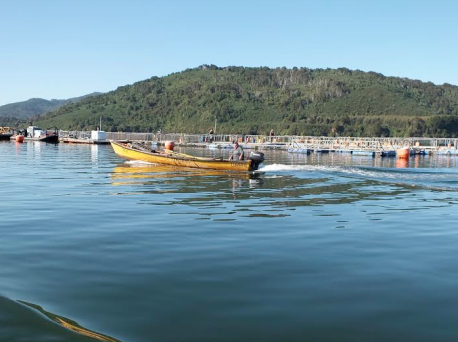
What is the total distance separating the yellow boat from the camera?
101ft

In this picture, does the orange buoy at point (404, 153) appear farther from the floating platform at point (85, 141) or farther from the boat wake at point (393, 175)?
the floating platform at point (85, 141)

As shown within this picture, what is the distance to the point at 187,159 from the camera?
33469mm

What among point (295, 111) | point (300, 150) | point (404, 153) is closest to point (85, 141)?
point (300, 150)

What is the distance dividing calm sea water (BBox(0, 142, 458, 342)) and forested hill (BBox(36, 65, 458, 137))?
384 feet

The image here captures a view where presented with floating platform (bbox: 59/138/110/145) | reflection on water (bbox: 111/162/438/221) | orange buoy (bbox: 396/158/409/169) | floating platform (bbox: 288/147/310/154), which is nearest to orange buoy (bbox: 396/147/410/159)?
orange buoy (bbox: 396/158/409/169)

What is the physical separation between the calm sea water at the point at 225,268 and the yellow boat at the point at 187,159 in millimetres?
11178

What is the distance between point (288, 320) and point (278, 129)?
134283 millimetres

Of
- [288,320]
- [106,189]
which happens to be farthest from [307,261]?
[106,189]

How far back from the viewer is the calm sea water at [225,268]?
6691 mm

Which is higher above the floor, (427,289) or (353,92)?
(353,92)

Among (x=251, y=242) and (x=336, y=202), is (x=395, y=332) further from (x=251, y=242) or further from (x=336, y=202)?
(x=336, y=202)

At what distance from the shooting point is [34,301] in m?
7.43

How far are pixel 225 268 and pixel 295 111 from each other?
157 m

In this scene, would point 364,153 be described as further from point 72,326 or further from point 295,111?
point 295,111
